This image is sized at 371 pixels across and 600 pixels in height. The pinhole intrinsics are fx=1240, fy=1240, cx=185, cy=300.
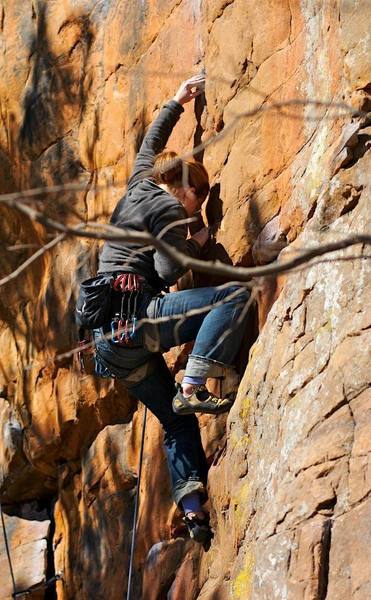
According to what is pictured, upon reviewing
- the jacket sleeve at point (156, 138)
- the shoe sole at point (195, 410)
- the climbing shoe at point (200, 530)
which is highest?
the jacket sleeve at point (156, 138)

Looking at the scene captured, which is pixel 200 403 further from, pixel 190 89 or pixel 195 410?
pixel 190 89

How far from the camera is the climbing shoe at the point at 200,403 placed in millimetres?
6012

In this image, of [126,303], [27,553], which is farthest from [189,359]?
[27,553]

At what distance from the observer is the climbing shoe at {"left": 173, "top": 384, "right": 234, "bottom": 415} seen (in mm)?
Result: 6012

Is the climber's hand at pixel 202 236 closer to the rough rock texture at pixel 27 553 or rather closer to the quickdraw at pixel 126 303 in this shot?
the quickdraw at pixel 126 303

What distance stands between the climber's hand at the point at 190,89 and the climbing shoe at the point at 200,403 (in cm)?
167

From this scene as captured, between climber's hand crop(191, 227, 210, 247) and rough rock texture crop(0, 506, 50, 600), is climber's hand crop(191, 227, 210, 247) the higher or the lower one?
the higher one

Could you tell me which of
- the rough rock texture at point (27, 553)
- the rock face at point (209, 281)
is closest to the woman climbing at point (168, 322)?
the rock face at point (209, 281)

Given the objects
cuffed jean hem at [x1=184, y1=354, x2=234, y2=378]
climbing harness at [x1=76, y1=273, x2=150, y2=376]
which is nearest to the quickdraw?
climbing harness at [x1=76, y1=273, x2=150, y2=376]

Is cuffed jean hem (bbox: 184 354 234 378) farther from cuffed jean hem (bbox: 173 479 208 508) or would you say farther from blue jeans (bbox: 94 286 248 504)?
cuffed jean hem (bbox: 173 479 208 508)

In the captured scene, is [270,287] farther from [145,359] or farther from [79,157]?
[79,157]

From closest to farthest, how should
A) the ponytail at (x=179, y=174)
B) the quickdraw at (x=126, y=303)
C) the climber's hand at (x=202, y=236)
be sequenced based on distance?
1. the quickdraw at (x=126, y=303)
2. the ponytail at (x=179, y=174)
3. the climber's hand at (x=202, y=236)

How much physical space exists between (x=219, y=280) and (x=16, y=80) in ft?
10.4

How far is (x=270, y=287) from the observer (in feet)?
19.7
